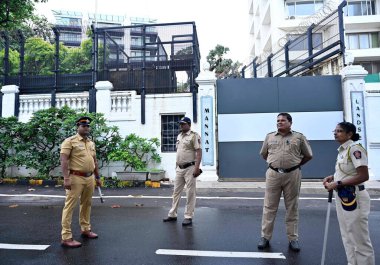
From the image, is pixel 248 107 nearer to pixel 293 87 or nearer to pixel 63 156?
pixel 293 87

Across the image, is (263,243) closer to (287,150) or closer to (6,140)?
(287,150)

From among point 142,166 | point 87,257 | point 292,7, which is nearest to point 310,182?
point 142,166

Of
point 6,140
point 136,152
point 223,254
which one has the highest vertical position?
point 6,140

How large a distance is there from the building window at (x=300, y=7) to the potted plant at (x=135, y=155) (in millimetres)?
19746

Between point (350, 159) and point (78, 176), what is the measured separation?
347 cm

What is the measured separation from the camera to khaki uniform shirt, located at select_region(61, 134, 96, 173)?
167 inches

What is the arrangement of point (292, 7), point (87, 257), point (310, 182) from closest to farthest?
point (87, 257), point (310, 182), point (292, 7)

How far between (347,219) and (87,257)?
3.01m

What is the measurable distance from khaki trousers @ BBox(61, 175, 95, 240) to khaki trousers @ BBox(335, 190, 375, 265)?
11.0ft

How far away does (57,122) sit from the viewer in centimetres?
1010

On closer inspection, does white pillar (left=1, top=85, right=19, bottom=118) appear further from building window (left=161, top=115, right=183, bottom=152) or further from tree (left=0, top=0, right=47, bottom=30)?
building window (left=161, top=115, right=183, bottom=152)

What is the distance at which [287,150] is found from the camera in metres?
3.96

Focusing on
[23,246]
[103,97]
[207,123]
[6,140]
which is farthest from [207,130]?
[6,140]

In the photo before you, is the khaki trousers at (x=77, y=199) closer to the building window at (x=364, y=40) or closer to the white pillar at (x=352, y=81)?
the white pillar at (x=352, y=81)
